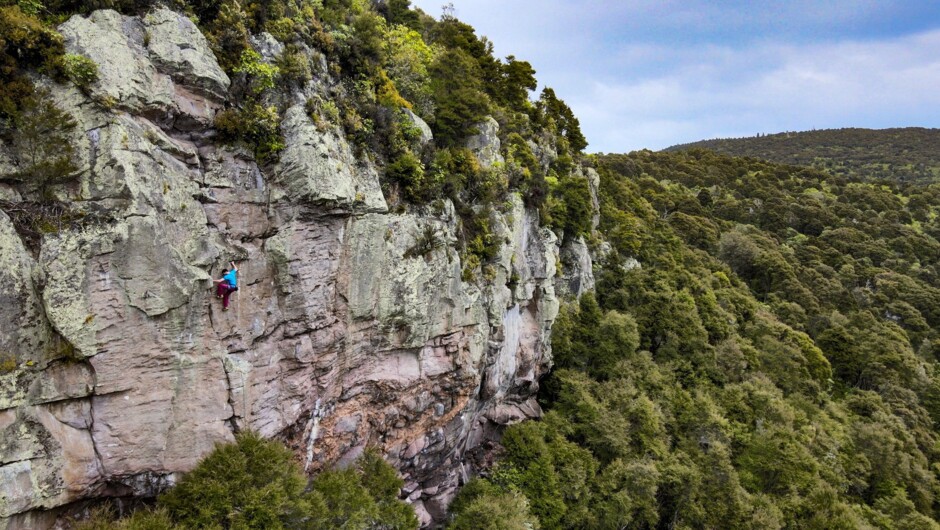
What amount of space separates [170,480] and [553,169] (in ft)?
108

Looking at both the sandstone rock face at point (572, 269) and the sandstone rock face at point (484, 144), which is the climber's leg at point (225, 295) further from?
the sandstone rock face at point (572, 269)

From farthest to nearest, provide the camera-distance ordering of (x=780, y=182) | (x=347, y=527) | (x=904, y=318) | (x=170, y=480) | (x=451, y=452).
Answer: (x=780, y=182) → (x=904, y=318) → (x=451, y=452) → (x=347, y=527) → (x=170, y=480)

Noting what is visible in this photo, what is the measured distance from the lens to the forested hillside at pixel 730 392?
1062 inches

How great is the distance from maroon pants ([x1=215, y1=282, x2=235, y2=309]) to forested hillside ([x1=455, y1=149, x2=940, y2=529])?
15662 millimetres

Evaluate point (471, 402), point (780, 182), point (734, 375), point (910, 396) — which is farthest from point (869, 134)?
point (471, 402)

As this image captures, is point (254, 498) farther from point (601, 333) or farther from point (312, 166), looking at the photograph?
point (601, 333)

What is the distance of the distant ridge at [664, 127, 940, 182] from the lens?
422 ft

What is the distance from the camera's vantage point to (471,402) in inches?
910

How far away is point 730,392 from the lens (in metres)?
36.3

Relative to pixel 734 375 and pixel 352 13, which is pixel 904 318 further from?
pixel 352 13

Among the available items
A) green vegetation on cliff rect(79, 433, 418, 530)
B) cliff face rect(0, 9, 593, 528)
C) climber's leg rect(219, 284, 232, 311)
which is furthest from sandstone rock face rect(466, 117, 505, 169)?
green vegetation on cliff rect(79, 433, 418, 530)

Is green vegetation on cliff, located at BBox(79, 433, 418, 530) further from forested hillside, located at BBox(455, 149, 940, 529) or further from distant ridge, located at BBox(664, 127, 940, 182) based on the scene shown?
distant ridge, located at BBox(664, 127, 940, 182)

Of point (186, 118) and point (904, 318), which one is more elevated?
point (186, 118)

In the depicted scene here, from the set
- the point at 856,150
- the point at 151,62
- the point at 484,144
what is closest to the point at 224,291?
the point at 151,62
